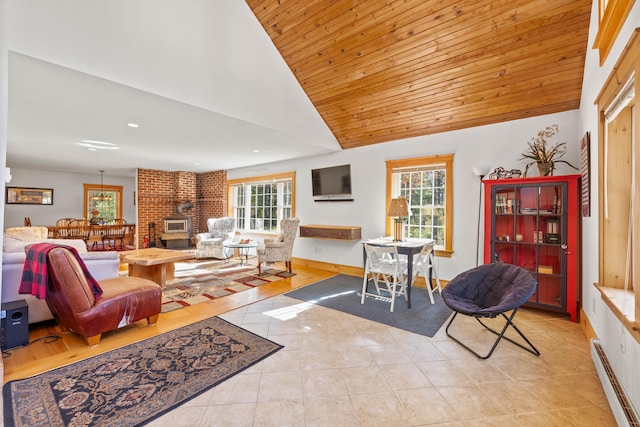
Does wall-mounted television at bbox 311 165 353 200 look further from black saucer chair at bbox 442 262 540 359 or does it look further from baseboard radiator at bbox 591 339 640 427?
baseboard radiator at bbox 591 339 640 427

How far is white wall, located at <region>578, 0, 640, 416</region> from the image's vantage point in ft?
5.04

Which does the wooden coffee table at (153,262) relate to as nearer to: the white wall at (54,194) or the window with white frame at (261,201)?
the window with white frame at (261,201)

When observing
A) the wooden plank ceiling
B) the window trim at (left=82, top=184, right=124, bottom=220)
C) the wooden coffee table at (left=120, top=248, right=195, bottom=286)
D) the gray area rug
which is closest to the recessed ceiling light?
the wooden coffee table at (left=120, top=248, right=195, bottom=286)

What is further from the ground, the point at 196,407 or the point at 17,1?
the point at 17,1

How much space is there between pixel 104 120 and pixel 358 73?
3309 mm

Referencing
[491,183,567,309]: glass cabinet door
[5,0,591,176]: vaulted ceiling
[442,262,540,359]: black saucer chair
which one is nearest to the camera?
[442,262,540,359]: black saucer chair

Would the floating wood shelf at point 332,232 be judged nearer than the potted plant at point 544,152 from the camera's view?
No

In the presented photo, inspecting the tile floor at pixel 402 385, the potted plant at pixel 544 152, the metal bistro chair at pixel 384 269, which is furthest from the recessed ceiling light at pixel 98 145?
the potted plant at pixel 544 152

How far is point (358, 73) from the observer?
11.9 ft

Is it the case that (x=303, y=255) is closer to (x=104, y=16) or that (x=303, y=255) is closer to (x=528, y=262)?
(x=528, y=262)

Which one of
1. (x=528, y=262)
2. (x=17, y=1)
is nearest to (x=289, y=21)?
(x=17, y=1)

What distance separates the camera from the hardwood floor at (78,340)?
213cm

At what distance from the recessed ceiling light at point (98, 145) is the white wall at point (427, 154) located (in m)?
3.20

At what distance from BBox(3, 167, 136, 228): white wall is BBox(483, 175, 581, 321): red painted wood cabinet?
10673 mm
